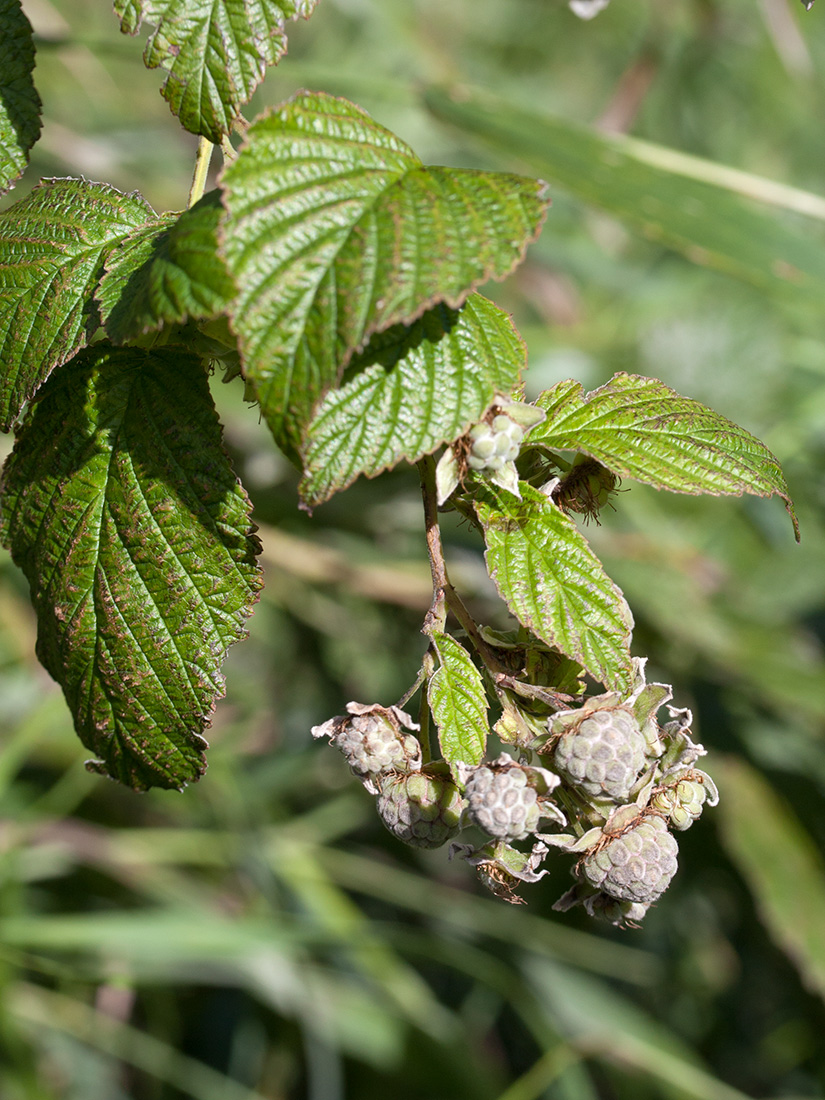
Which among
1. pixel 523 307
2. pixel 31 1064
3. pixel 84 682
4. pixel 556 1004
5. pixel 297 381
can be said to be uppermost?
pixel 297 381

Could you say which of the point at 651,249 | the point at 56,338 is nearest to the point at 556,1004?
the point at 56,338

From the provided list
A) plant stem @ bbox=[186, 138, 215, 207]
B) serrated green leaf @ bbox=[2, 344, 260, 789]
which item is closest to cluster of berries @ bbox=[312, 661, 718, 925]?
serrated green leaf @ bbox=[2, 344, 260, 789]

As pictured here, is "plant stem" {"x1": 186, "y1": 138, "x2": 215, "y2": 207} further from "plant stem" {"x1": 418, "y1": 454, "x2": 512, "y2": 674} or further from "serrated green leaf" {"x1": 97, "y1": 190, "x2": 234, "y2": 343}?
"plant stem" {"x1": 418, "y1": 454, "x2": 512, "y2": 674}

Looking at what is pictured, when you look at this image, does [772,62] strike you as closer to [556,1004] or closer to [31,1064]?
[556,1004]

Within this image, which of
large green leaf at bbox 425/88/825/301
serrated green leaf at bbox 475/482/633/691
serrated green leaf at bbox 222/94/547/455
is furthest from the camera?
large green leaf at bbox 425/88/825/301

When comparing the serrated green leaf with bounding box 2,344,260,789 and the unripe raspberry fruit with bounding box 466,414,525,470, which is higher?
the unripe raspberry fruit with bounding box 466,414,525,470

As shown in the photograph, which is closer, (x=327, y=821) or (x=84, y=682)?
(x=84, y=682)

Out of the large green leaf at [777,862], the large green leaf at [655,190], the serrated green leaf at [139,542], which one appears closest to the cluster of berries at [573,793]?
the serrated green leaf at [139,542]

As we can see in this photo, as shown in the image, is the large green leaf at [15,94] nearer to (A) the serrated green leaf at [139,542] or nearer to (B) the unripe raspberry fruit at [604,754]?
(A) the serrated green leaf at [139,542]

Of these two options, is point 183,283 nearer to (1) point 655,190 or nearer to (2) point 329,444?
(2) point 329,444
